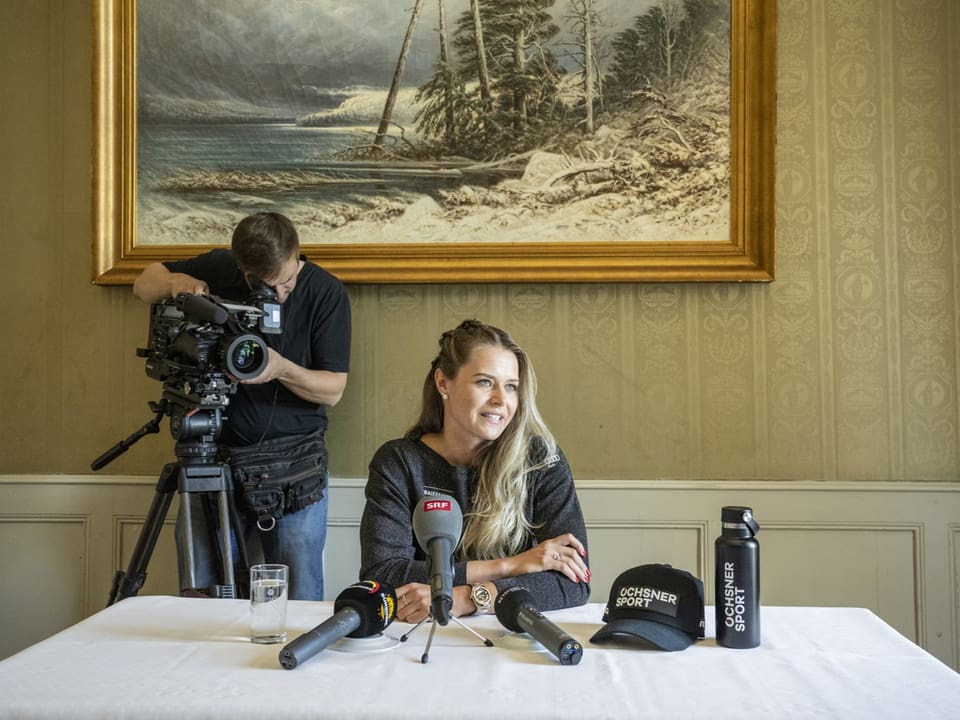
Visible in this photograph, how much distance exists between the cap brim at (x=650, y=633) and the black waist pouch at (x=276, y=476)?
128 cm

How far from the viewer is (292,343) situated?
2.57 metres

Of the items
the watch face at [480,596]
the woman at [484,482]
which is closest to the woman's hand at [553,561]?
the woman at [484,482]

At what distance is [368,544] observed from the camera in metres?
1.91

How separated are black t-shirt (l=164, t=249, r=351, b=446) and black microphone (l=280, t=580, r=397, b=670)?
1.17 metres

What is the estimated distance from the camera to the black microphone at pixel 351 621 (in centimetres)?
130

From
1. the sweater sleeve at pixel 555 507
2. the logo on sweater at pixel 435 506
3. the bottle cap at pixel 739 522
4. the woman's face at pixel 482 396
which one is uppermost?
the woman's face at pixel 482 396

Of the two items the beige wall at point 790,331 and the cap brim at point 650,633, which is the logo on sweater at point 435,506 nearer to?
the cap brim at point 650,633

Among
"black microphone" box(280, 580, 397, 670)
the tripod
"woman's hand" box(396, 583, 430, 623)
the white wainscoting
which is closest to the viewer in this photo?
"black microphone" box(280, 580, 397, 670)

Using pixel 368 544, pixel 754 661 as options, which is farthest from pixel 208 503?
pixel 754 661

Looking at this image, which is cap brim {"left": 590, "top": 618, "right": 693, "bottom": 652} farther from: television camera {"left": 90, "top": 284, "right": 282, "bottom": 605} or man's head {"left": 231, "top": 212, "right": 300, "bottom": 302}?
man's head {"left": 231, "top": 212, "right": 300, "bottom": 302}

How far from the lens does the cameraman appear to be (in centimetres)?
247

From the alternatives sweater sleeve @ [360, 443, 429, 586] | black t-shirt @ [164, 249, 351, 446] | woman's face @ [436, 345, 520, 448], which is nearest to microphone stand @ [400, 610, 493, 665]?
sweater sleeve @ [360, 443, 429, 586]

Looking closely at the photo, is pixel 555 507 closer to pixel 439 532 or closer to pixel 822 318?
pixel 439 532

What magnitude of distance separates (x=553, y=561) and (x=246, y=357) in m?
0.95
